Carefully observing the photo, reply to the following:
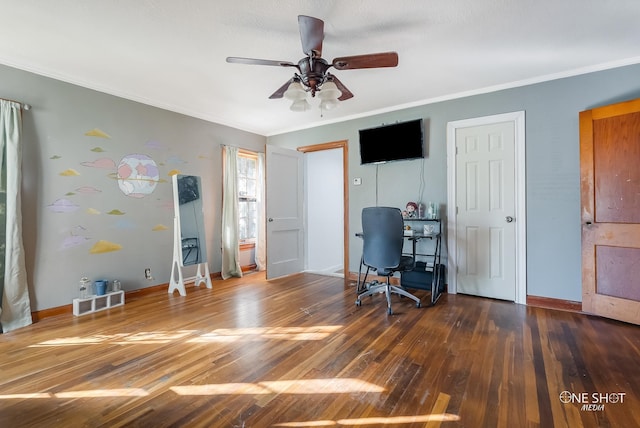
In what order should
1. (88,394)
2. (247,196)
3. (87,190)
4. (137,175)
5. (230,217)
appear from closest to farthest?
1. (88,394)
2. (87,190)
3. (137,175)
4. (230,217)
5. (247,196)

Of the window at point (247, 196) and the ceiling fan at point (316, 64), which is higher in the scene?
the ceiling fan at point (316, 64)

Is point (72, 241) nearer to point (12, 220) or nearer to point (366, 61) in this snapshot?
point (12, 220)

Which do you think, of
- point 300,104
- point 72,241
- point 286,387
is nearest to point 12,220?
point 72,241

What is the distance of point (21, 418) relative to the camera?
145cm

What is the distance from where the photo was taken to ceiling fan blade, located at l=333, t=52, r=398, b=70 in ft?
6.66

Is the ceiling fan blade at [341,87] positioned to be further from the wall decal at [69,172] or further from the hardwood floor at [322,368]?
the wall decal at [69,172]

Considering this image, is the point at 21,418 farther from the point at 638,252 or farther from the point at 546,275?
Answer: the point at 638,252

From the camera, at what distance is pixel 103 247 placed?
10.9ft

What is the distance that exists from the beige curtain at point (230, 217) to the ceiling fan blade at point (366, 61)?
9.72ft

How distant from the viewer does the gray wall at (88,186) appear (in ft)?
9.29

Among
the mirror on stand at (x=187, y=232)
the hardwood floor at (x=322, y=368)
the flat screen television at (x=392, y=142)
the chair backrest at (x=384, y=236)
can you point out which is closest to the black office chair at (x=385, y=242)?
the chair backrest at (x=384, y=236)

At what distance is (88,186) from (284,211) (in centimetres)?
249

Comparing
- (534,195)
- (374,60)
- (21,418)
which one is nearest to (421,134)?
(534,195)

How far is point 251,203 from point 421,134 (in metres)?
3.07
